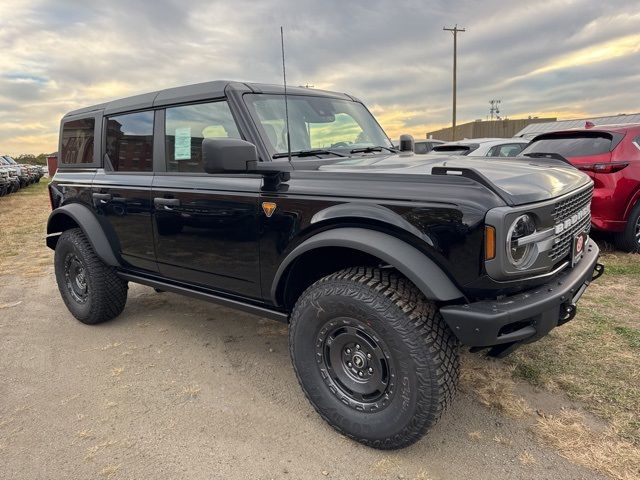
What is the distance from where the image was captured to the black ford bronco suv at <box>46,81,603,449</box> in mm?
2121

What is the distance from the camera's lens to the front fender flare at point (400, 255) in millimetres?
2143

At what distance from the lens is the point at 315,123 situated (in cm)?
329

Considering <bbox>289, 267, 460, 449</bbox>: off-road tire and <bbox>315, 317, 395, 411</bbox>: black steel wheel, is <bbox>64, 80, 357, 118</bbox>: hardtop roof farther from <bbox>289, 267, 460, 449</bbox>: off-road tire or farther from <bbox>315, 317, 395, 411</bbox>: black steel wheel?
Result: <bbox>315, 317, 395, 411</bbox>: black steel wheel

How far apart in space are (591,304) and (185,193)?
12.0 ft

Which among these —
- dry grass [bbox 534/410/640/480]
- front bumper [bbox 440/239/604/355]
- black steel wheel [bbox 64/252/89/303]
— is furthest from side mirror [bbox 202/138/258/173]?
black steel wheel [bbox 64/252/89/303]

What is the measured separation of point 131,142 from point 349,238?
2.31 meters

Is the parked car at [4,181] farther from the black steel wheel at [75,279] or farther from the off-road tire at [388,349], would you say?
the off-road tire at [388,349]

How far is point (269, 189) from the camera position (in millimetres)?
2734

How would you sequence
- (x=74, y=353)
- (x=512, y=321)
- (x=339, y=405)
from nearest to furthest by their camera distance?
1. (x=512, y=321)
2. (x=339, y=405)
3. (x=74, y=353)

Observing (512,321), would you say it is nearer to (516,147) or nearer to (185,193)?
(185,193)

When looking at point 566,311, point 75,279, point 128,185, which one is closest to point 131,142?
point 128,185

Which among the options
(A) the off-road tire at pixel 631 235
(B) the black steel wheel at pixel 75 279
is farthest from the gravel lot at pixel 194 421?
(A) the off-road tire at pixel 631 235

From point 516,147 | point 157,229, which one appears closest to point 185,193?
point 157,229

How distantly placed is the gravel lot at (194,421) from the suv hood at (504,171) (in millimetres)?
1299
